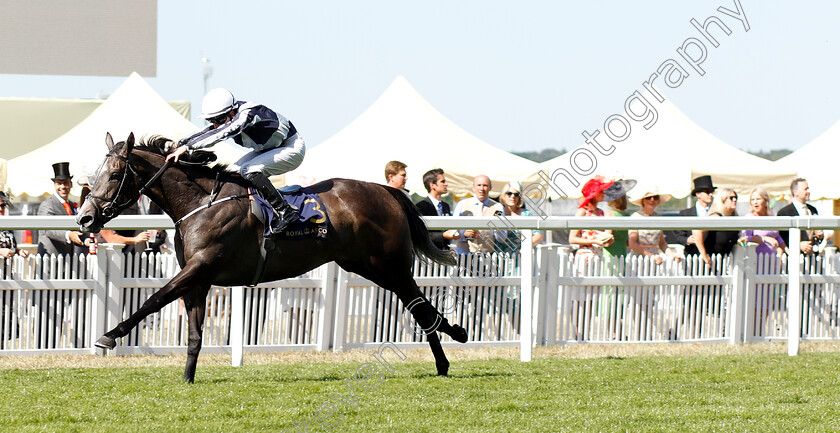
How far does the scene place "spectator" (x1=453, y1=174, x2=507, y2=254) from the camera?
932 cm

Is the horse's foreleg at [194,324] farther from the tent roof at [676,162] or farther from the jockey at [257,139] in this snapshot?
the tent roof at [676,162]

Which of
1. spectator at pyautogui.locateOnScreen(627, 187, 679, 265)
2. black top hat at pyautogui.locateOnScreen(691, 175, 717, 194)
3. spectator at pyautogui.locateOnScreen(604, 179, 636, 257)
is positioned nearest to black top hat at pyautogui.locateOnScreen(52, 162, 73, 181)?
spectator at pyautogui.locateOnScreen(604, 179, 636, 257)

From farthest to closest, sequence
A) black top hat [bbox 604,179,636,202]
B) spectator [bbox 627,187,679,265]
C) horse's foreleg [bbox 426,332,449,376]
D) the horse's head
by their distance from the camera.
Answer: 1. spectator [bbox 627,187,679,265]
2. black top hat [bbox 604,179,636,202]
3. horse's foreleg [bbox 426,332,449,376]
4. the horse's head

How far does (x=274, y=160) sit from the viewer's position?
7.09 meters

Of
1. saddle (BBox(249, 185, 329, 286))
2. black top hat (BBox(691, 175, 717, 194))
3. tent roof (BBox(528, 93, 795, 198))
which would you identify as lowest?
saddle (BBox(249, 185, 329, 286))

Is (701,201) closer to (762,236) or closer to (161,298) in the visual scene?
(762,236)

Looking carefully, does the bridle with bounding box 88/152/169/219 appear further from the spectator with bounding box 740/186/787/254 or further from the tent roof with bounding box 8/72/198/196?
the tent roof with bounding box 8/72/198/196

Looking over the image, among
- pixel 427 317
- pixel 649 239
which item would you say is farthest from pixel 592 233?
pixel 427 317

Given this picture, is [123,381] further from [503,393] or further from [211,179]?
[503,393]

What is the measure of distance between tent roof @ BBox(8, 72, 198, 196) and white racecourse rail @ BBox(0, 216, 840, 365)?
7.82 m

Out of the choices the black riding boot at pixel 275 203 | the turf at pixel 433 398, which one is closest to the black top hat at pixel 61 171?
the turf at pixel 433 398

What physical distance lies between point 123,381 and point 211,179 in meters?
1.48

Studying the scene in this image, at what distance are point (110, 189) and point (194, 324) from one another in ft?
3.54

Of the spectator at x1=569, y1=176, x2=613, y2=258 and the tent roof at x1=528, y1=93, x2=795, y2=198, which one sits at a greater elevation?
the tent roof at x1=528, y1=93, x2=795, y2=198
